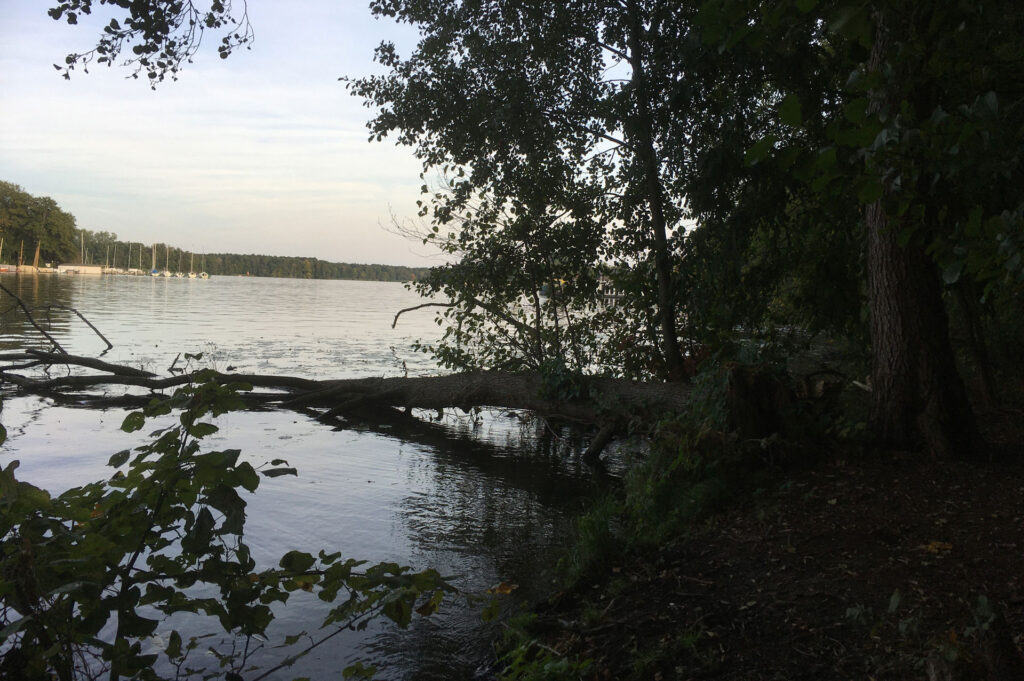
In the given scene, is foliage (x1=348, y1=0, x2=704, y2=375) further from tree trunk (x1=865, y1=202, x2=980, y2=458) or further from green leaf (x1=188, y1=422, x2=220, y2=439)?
green leaf (x1=188, y1=422, x2=220, y2=439)

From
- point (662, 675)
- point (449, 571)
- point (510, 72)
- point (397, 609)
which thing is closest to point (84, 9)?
point (397, 609)

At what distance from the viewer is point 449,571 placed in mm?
6773

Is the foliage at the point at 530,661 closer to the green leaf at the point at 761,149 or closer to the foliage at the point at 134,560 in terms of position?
the foliage at the point at 134,560

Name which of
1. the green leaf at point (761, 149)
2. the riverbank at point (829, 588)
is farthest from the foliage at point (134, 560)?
the green leaf at point (761, 149)

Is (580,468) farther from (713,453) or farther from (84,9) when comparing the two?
(84,9)

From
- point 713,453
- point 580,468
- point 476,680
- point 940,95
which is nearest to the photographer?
point 476,680

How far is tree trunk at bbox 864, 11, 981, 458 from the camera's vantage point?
22.5ft

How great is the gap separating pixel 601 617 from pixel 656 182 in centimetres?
894

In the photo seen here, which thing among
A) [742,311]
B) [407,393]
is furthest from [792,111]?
[407,393]

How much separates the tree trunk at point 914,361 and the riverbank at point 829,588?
0.32 meters

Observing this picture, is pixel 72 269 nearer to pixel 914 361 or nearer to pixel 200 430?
pixel 914 361

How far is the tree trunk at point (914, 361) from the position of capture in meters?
6.86

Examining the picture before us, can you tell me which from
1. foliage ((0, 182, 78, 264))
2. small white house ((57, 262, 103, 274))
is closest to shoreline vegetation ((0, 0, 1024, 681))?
foliage ((0, 182, 78, 264))

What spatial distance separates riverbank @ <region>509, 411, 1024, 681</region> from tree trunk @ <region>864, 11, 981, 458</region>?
1.06 feet
